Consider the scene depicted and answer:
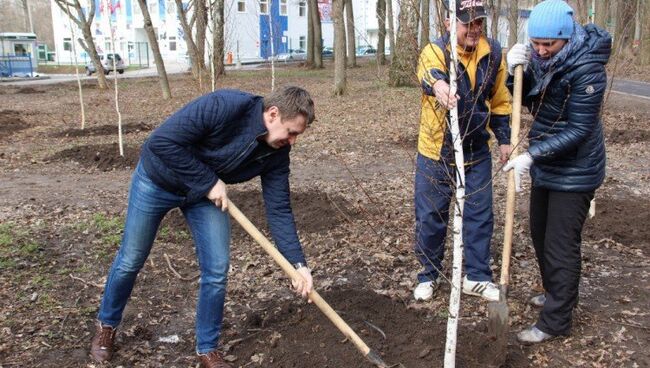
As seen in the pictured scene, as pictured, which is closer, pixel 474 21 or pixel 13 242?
pixel 474 21

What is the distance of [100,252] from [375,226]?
256cm

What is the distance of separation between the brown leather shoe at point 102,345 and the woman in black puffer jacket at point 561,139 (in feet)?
7.97

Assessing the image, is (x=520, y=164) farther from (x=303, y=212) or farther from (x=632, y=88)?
(x=632, y=88)

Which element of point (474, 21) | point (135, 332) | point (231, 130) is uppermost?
point (474, 21)

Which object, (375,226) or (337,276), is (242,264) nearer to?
(337,276)

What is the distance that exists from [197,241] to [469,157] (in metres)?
1.82

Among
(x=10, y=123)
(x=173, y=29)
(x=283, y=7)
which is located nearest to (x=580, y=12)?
(x=10, y=123)

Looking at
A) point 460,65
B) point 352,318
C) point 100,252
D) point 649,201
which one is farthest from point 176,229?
point 649,201

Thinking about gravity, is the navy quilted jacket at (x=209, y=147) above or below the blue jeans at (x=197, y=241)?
above

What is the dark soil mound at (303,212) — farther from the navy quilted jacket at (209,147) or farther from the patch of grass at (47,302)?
the navy quilted jacket at (209,147)

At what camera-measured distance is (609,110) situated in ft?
44.3

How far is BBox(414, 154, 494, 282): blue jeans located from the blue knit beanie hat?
990mm

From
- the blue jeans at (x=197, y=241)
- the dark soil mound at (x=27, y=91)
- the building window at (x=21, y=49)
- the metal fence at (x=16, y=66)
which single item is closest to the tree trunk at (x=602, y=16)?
the blue jeans at (x=197, y=241)

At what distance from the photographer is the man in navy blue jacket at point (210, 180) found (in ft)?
9.39
